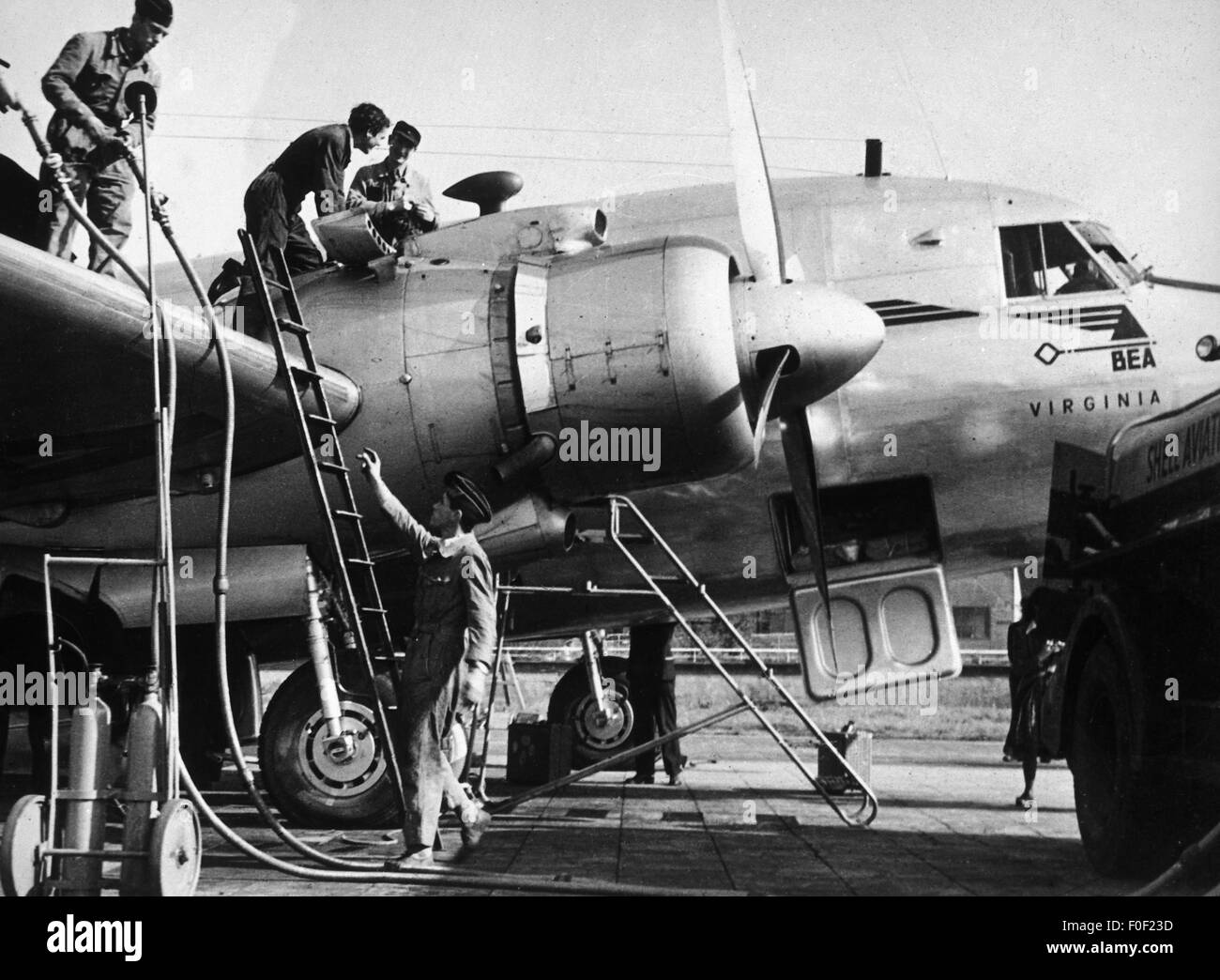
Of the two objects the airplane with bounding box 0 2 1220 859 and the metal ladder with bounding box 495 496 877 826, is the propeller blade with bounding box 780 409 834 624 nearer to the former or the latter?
the airplane with bounding box 0 2 1220 859

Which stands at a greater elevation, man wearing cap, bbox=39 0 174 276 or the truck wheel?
man wearing cap, bbox=39 0 174 276

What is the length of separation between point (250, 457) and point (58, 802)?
2935mm

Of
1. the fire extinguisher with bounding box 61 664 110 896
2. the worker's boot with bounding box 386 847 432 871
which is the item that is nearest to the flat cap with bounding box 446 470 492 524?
the worker's boot with bounding box 386 847 432 871

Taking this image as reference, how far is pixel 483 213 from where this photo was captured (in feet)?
28.9

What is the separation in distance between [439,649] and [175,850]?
180 centimetres

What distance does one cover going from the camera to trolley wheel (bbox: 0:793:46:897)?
406 centimetres

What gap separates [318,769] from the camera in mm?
7113

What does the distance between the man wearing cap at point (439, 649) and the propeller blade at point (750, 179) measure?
Result: 228 cm

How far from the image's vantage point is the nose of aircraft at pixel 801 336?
654 cm

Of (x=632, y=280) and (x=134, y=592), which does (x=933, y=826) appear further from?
(x=134, y=592)

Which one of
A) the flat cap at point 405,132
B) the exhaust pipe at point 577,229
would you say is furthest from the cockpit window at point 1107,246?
the flat cap at point 405,132

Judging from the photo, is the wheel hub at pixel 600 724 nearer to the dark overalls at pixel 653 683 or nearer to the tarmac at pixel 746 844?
the tarmac at pixel 746 844

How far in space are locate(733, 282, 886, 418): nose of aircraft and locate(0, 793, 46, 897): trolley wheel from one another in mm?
3860

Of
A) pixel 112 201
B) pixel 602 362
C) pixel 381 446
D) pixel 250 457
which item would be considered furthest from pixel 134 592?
pixel 602 362
